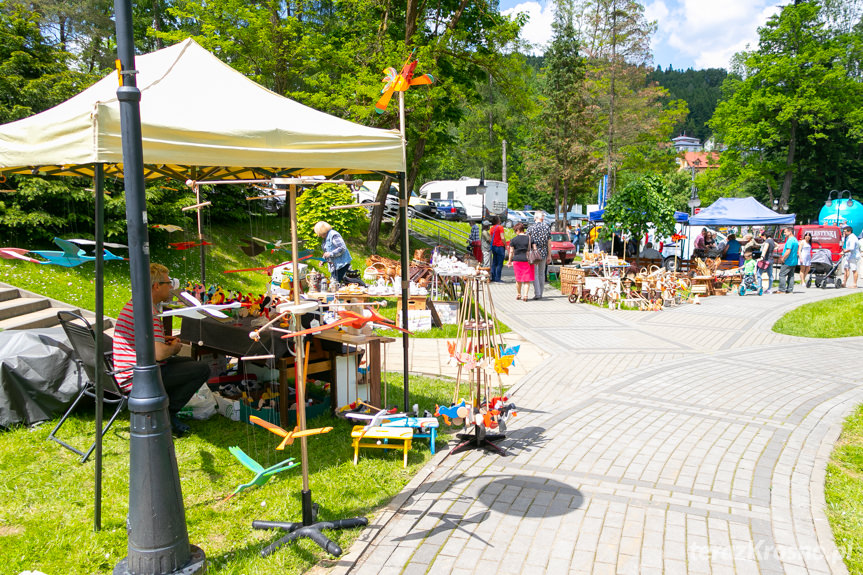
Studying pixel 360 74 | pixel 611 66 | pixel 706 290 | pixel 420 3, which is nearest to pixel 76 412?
pixel 360 74

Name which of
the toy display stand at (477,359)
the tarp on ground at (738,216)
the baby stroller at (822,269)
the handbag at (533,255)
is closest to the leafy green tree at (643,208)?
the handbag at (533,255)

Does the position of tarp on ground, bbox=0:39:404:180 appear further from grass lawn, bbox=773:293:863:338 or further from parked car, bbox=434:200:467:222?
parked car, bbox=434:200:467:222

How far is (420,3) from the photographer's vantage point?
18.2 meters

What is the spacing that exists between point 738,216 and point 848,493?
17733 millimetres

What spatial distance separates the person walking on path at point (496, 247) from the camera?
55.1 ft

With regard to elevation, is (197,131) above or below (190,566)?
above

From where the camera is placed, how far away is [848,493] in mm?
4168

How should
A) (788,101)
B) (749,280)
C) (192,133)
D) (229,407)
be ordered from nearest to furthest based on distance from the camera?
(192,133)
(229,407)
(749,280)
(788,101)

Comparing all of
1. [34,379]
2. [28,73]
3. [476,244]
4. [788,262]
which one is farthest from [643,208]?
[28,73]

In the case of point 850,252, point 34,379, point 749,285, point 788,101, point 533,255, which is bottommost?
point 749,285

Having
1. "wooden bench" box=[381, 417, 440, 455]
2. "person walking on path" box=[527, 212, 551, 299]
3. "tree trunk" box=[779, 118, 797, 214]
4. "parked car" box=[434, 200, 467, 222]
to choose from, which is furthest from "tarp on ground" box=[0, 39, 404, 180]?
"tree trunk" box=[779, 118, 797, 214]

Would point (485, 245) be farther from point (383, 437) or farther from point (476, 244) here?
point (383, 437)

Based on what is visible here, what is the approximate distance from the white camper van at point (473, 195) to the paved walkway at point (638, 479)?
2696 cm

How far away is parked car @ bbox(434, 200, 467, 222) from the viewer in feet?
112
